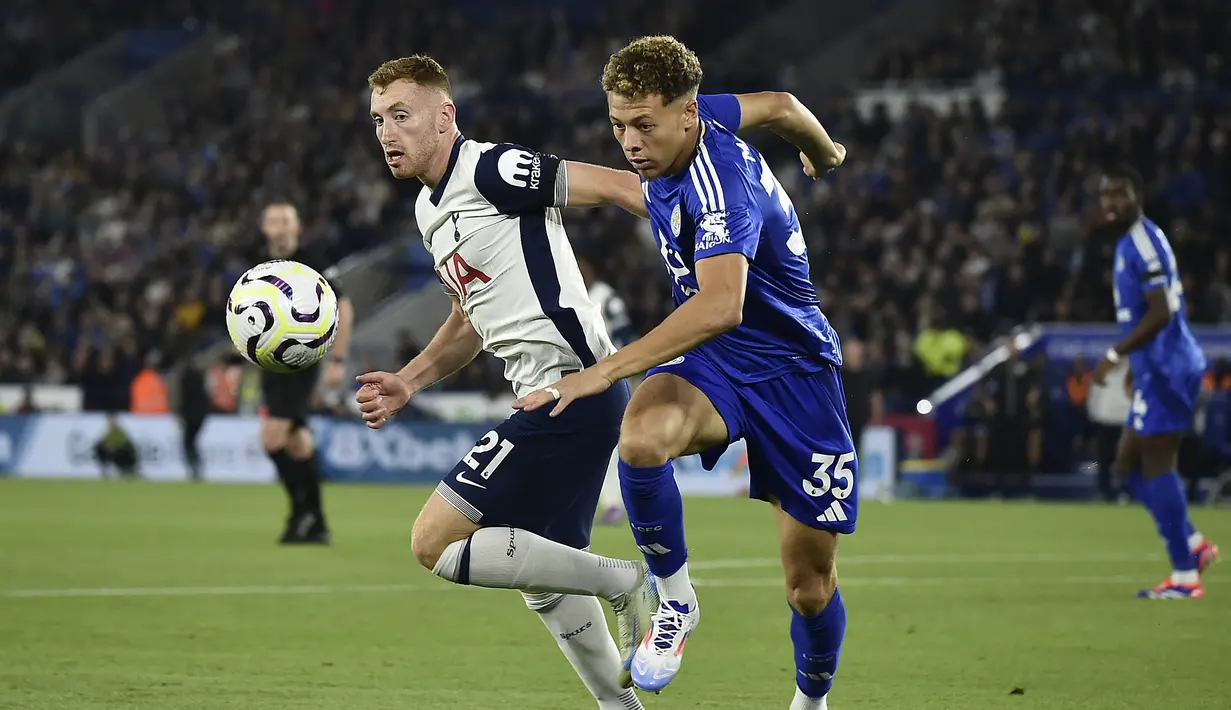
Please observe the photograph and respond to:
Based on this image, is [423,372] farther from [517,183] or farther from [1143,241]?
[1143,241]

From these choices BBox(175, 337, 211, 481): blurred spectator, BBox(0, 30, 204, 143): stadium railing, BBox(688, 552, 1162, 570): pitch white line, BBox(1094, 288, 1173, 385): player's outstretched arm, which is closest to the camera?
BBox(1094, 288, 1173, 385): player's outstretched arm

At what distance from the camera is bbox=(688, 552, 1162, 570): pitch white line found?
1177cm

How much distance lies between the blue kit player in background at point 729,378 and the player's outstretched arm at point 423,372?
60 cm

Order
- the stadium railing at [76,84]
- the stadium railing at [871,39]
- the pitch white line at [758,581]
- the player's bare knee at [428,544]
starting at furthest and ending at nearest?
the stadium railing at [76,84] → the stadium railing at [871,39] → the pitch white line at [758,581] → the player's bare knee at [428,544]

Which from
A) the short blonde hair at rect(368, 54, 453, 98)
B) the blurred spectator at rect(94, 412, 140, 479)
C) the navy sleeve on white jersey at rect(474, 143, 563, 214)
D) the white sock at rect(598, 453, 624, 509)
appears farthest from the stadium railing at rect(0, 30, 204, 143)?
the navy sleeve on white jersey at rect(474, 143, 563, 214)

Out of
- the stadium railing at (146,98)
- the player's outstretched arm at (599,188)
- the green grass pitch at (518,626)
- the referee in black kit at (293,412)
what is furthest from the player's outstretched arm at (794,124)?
the stadium railing at (146,98)

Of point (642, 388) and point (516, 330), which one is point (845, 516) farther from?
point (516, 330)

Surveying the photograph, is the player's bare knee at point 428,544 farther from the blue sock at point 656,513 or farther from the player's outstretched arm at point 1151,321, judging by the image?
the player's outstretched arm at point 1151,321

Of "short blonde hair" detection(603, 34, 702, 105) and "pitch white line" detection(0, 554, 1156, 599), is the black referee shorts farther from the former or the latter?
"short blonde hair" detection(603, 34, 702, 105)

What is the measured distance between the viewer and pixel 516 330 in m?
5.64

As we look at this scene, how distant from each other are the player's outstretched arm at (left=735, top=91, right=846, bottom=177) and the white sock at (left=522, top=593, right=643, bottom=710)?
1.70m

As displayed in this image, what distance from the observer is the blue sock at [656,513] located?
532cm

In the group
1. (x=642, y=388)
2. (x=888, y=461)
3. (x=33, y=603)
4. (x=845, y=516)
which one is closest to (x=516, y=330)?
(x=642, y=388)

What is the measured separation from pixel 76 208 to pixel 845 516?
27.4m
